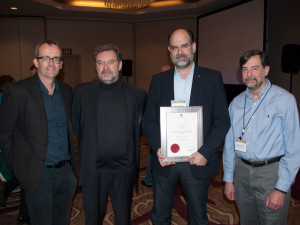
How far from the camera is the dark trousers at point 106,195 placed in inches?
80.5

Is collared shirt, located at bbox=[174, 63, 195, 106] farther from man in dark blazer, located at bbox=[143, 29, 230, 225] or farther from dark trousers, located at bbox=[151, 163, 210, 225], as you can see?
dark trousers, located at bbox=[151, 163, 210, 225]

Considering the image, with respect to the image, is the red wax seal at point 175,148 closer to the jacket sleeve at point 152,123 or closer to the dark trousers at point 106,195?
the jacket sleeve at point 152,123

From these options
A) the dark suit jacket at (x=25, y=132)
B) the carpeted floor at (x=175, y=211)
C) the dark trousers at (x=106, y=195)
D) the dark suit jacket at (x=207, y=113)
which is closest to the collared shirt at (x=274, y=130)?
the dark suit jacket at (x=207, y=113)

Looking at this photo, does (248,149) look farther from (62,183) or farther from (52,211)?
(52,211)

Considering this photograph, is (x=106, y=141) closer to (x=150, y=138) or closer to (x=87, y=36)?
(x=150, y=138)

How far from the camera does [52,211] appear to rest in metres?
2.21

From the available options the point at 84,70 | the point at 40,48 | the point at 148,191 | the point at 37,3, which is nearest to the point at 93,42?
the point at 84,70

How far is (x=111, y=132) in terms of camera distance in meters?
2.06

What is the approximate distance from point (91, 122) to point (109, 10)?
7.75 m

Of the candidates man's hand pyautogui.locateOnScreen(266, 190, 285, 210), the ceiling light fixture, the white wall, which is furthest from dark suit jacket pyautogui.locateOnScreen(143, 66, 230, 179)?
the white wall

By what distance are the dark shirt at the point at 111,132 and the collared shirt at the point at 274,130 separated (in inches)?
37.9

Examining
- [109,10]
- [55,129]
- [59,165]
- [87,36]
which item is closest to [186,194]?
[59,165]

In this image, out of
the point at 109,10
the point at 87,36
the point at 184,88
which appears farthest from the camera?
the point at 87,36

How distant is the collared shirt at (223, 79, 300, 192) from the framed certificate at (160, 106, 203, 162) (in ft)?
1.28
